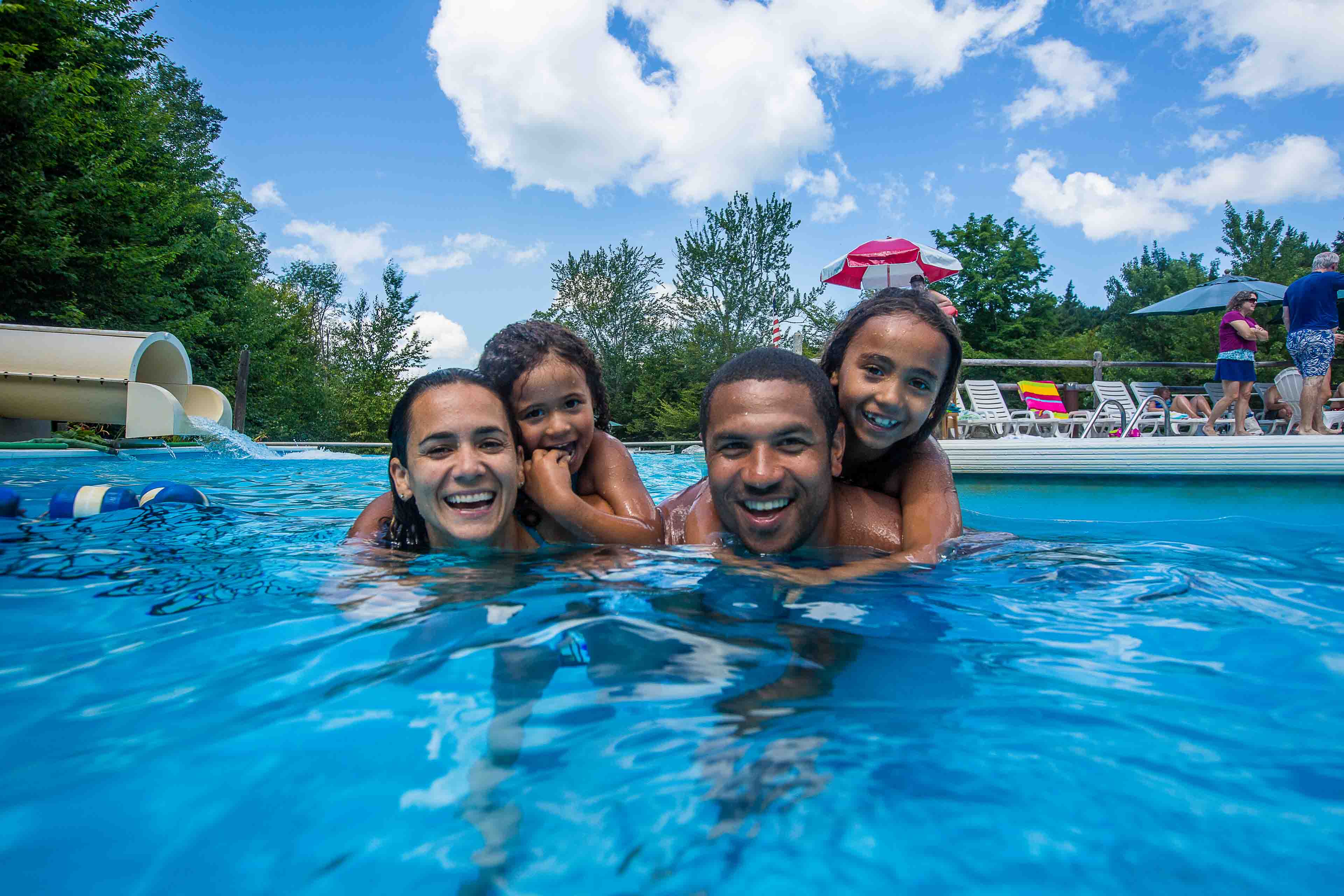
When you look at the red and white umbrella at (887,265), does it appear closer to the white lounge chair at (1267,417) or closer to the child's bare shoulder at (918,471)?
the white lounge chair at (1267,417)

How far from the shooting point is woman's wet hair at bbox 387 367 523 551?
3.04 m

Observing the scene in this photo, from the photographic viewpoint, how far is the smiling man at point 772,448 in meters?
2.81

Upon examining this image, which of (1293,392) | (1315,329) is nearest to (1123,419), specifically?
(1315,329)

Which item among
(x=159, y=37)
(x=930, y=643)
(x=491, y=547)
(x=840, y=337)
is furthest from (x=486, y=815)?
(x=159, y=37)

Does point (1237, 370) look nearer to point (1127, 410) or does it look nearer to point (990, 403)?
point (1127, 410)

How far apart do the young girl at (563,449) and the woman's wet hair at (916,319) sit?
1056 mm

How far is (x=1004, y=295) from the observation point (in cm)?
3588

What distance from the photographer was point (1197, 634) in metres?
2.32

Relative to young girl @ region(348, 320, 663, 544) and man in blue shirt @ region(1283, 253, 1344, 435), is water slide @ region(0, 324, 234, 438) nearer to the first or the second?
young girl @ region(348, 320, 663, 544)

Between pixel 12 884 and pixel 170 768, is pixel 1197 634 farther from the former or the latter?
pixel 12 884

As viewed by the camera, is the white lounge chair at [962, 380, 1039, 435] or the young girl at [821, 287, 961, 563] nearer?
the young girl at [821, 287, 961, 563]

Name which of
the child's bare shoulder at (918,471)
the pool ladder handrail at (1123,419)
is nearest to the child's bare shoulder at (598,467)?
the child's bare shoulder at (918,471)

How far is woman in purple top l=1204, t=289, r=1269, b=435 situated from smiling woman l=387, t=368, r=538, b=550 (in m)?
9.32

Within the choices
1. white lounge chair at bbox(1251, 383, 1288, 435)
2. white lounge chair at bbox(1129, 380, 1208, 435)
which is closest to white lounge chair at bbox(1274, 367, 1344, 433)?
white lounge chair at bbox(1251, 383, 1288, 435)
